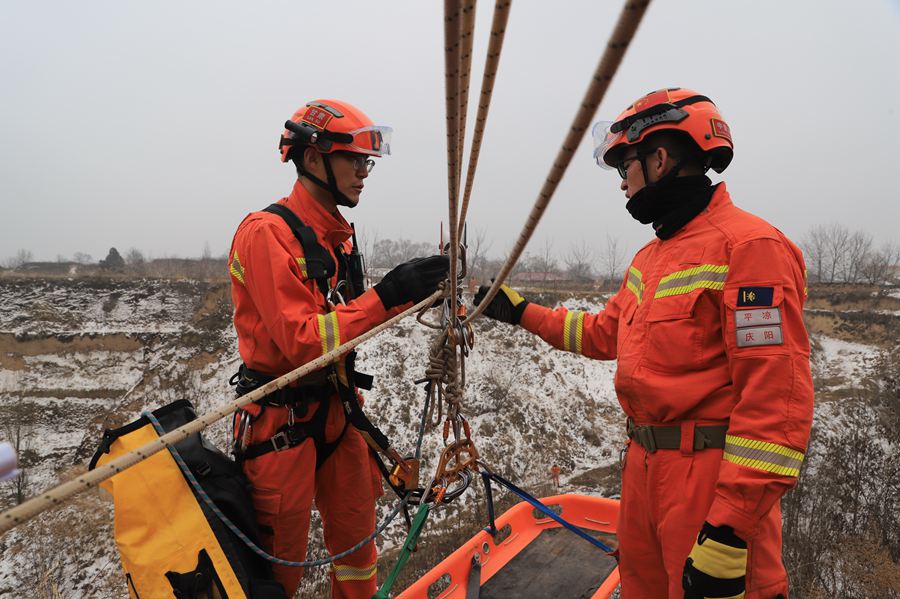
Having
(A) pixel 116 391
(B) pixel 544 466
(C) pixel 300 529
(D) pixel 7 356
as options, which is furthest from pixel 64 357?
(C) pixel 300 529

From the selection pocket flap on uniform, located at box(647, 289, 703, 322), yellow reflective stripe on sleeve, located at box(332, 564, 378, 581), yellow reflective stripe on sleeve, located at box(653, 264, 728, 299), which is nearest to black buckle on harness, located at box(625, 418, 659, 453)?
pocket flap on uniform, located at box(647, 289, 703, 322)

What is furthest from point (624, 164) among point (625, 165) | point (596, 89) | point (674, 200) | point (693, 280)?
point (596, 89)

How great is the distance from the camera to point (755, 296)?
1634 millimetres

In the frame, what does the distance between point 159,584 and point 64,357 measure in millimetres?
17014

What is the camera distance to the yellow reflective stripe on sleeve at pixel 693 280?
1767 millimetres

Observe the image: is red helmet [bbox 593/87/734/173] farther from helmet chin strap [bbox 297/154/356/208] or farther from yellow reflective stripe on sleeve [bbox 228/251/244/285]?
yellow reflective stripe on sleeve [bbox 228/251/244/285]

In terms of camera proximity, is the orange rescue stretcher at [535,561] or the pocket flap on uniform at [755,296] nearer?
the pocket flap on uniform at [755,296]

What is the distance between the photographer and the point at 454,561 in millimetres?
2979

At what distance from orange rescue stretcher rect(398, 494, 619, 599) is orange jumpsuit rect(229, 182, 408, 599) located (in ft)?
1.74

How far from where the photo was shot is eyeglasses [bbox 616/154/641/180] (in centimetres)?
218

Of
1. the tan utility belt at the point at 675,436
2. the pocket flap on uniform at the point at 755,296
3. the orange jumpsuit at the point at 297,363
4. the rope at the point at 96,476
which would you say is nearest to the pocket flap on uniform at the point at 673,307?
the pocket flap on uniform at the point at 755,296

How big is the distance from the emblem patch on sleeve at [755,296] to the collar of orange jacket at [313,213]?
6.46ft

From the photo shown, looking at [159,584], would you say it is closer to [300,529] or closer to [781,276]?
[300,529]

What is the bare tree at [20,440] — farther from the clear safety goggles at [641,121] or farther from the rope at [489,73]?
the clear safety goggles at [641,121]
